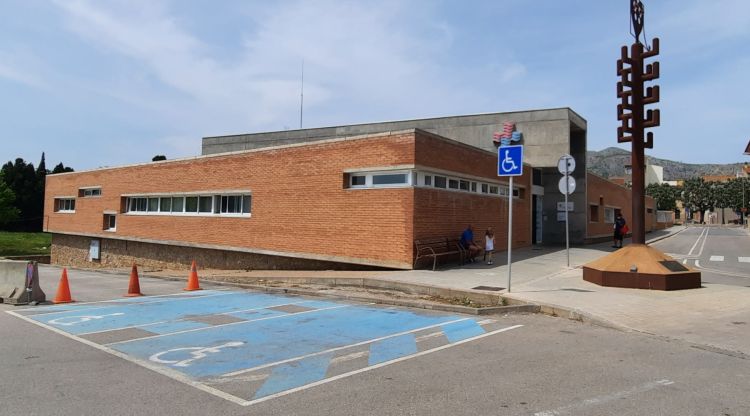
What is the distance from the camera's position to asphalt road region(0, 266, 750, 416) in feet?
15.3

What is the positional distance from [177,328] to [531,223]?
1919 centimetres

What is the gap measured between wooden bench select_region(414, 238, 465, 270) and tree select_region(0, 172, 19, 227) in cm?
6327

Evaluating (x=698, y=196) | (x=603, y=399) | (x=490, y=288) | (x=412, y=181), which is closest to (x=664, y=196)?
(x=698, y=196)

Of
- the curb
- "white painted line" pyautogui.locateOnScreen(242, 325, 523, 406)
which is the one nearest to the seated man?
the curb

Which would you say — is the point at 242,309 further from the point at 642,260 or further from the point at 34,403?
the point at 642,260

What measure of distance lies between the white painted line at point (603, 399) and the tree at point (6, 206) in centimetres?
7183

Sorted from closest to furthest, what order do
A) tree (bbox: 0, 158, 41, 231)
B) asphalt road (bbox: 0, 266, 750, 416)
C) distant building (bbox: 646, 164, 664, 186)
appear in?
1. asphalt road (bbox: 0, 266, 750, 416)
2. tree (bbox: 0, 158, 41, 231)
3. distant building (bbox: 646, 164, 664, 186)

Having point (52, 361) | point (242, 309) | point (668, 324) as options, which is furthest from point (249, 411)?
point (668, 324)

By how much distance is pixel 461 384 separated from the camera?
5387mm

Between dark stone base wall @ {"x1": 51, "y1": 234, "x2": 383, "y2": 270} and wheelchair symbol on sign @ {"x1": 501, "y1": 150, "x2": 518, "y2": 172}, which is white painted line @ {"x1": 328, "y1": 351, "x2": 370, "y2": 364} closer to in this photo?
wheelchair symbol on sign @ {"x1": 501, "y1": 150, "x2": 518, "y2": 172}

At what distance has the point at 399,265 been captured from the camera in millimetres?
15547

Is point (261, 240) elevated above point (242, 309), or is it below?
above

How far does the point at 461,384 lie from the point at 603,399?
135 cm

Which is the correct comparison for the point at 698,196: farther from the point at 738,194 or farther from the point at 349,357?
the point at 349,357
